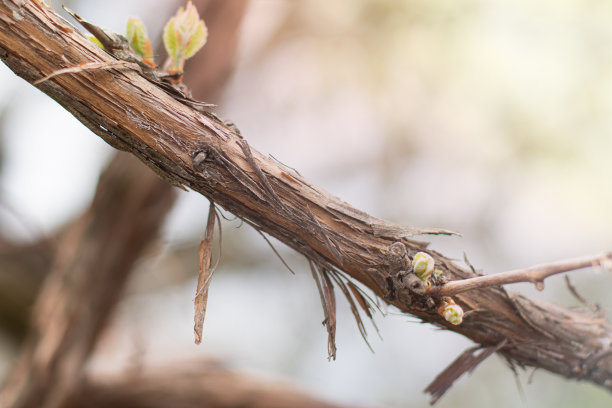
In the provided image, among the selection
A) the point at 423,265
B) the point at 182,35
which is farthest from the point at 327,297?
the point at 182,35

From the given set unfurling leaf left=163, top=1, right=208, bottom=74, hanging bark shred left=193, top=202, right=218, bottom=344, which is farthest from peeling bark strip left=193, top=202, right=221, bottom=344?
unfurling leaf left=163, top=1, right=208, bottom=74

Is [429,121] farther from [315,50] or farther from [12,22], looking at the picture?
[12,22]

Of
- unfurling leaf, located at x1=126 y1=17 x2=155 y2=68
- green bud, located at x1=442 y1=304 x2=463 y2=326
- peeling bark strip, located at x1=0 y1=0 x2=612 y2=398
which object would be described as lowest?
green bud, located at x1=442 y1=304 x2=463 y2=326

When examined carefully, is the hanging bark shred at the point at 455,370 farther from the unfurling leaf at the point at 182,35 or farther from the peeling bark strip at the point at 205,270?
the unfurling leaf at the point at 182,35

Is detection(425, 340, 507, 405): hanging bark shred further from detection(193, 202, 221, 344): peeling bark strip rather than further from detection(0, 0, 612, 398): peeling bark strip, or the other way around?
detection(193, 202, 221, 344): peeling bark strip

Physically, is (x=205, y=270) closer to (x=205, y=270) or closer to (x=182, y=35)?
(x=205, y=270)

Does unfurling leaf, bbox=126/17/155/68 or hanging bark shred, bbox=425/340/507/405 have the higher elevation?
unfurling leaf, bbox=126/17/155/68
